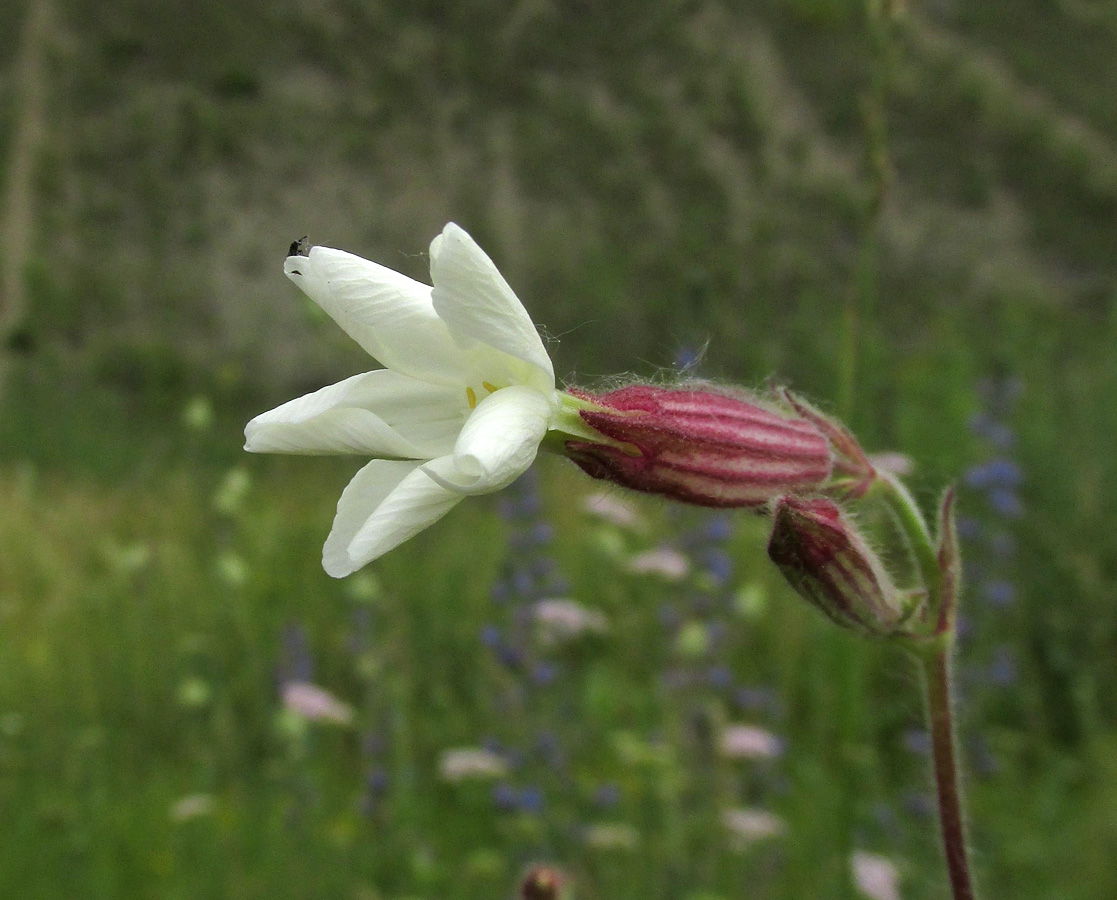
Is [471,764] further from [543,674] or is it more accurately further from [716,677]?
[716,677]

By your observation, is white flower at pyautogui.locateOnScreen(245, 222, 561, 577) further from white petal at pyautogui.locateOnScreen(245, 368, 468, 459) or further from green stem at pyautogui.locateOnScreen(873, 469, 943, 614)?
green stem at pyautogui.locateOnScreen(873, 469, 943, 614)

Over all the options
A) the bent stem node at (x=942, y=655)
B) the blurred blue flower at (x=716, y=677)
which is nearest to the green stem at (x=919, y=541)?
the bent stem node at (x=942, y=655)

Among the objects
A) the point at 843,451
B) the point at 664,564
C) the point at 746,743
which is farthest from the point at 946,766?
the point at 664,564

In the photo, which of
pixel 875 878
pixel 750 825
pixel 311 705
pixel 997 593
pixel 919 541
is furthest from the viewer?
pixel 997 593

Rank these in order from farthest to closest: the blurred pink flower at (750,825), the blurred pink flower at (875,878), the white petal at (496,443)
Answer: the blurred pink flower at (750,825)
the blurred pink flower at (875,878)
the white petal at (496,443)

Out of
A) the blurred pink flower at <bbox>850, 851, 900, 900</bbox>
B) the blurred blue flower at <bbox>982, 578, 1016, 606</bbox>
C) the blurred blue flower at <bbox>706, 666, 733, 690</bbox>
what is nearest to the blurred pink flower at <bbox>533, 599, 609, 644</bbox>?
the blurred blue flower at <bbox>706, 666, 733, 690</bbox>

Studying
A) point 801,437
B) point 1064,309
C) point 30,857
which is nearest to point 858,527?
point 801,437

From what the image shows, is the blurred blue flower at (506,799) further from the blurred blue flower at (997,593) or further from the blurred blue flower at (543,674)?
the blurred blue flower at (997,593)
